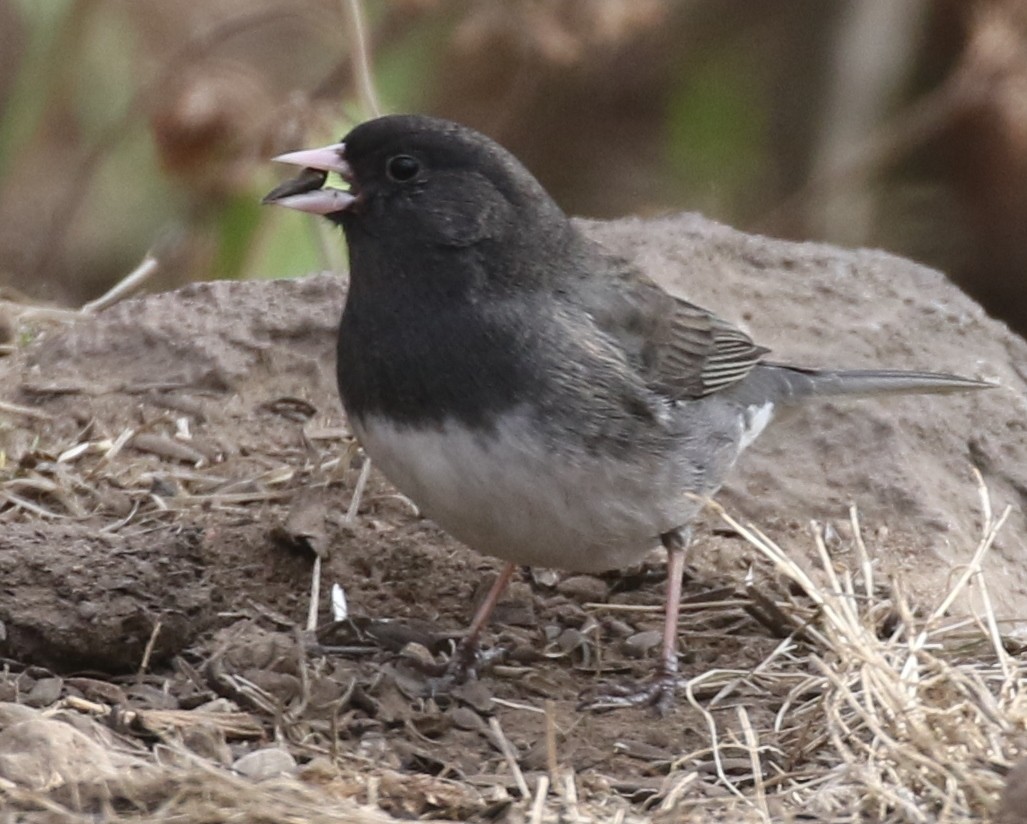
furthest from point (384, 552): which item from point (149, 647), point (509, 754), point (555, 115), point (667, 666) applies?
point (555, 115)

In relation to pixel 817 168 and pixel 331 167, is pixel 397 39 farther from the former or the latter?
pixel 331 167

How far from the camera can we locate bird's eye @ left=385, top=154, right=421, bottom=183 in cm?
347

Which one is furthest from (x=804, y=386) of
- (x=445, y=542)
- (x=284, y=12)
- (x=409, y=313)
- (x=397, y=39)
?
(x=397, y=39)

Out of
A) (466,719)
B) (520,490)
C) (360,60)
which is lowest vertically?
(466,719)

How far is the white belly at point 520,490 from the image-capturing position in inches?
126

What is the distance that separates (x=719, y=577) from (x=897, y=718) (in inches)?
47.7

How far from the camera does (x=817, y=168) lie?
7848 mm

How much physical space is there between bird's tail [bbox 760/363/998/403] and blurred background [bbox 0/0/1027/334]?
5.87 feet

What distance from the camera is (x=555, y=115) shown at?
8805 millimetres

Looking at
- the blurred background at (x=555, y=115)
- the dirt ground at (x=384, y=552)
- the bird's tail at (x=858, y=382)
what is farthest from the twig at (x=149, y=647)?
the blurred background at (x=555, y=115)

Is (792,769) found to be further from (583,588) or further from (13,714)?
(13,714)

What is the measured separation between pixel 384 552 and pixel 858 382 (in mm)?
1200

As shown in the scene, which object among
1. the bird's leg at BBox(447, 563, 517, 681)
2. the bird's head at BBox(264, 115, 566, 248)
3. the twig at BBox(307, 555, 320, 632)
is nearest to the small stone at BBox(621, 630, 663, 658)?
the bird's leg at BBox(447, 563, 517, 681)

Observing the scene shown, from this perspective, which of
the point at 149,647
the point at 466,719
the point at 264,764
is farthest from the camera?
the point at 466,719
